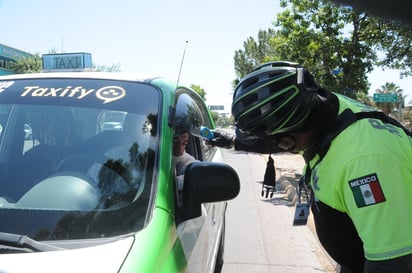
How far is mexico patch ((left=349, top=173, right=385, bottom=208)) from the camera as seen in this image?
1240mm

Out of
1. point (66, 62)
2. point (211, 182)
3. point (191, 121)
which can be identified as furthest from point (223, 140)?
point (66, 62)

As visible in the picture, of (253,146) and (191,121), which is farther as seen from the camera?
(191,121)

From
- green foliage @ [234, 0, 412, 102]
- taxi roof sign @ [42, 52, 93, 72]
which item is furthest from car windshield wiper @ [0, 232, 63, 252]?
green foliage @ [234, 0, 412, 102]

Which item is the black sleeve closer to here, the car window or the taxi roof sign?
the car window

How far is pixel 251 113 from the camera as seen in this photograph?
5.48ft

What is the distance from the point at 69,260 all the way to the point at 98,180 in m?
0.58

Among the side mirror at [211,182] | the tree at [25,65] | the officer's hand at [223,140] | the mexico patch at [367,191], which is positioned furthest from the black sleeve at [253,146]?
the tree at [25,65]

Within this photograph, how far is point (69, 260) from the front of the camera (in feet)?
4.54

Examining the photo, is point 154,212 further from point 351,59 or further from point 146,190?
point 351,59

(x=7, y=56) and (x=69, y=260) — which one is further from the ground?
(x=7, y=56)

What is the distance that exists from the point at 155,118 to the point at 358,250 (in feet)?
3.75

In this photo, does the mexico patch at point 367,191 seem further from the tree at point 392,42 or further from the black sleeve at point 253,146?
the tree at point 392,42

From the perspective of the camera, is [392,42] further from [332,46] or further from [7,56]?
[7,56]

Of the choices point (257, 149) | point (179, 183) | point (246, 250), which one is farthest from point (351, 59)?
point (179, 183)
